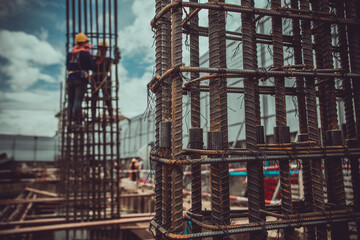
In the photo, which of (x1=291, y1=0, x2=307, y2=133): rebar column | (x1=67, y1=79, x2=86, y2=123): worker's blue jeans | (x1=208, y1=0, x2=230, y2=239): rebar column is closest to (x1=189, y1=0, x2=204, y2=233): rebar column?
(x1=208, y1=0, x2=230, y2=239): rebar column

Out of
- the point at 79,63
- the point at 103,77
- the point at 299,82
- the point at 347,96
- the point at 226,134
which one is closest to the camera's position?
the point at 226,134

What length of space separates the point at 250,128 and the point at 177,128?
2.74 ft

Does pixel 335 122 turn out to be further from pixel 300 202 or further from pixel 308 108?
pixel 300 202

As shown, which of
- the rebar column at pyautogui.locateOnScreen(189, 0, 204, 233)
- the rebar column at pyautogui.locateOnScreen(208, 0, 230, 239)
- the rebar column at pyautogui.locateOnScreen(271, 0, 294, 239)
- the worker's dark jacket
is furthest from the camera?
the worker's dark jacket

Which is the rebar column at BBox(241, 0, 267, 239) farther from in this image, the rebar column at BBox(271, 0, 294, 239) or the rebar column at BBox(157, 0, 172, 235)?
the rebar column at BBox(157, 0, 172, 235)

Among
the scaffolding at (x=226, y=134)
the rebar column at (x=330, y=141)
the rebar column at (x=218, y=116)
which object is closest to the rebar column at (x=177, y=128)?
the scaffolding at (x=226, y=134)

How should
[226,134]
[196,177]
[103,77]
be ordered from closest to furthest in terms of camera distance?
[226,134] < [196,177] < [103,77]

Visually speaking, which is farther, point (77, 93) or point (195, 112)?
point (77, 93)

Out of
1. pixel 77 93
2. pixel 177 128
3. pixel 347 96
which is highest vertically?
pixel 77 93

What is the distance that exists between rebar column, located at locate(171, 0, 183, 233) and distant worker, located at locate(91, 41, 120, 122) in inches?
235

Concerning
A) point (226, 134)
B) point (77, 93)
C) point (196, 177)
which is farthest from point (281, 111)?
point (77, 93)

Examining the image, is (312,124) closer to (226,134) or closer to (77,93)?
(226,134)

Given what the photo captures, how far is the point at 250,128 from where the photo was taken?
2912 mm

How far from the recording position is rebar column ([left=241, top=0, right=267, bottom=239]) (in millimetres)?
2854
